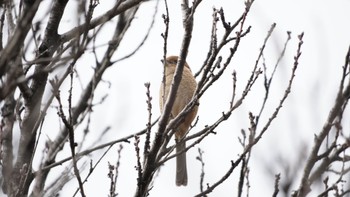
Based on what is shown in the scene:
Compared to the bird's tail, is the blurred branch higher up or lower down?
lower down

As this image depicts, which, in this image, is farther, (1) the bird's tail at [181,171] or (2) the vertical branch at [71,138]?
(1) the bird's tail at [181,171]

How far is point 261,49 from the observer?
374 centimetres

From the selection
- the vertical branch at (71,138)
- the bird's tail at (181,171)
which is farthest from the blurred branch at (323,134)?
the bird's tail at (181,171)

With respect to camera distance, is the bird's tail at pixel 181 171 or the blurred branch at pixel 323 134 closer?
the blurred branch at pixel 323 134

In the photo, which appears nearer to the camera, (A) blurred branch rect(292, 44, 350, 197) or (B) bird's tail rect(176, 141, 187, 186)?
(A) blurred branch rect(292, 44, 350, 197)

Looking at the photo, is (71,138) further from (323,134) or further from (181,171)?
(181,171)

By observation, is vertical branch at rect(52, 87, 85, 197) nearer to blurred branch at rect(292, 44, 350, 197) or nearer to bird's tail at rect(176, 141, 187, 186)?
blurred branch at rect(292, 44, 350, 197)

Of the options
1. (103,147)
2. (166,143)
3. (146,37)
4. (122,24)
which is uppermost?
(122,24)

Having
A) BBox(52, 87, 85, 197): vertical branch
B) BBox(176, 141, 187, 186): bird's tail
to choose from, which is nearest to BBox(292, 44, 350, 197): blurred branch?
BBox(52, 87, 85, 197): vertical branch

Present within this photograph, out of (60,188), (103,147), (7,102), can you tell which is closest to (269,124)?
(103,147)

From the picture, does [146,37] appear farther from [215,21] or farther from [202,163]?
[215,21]

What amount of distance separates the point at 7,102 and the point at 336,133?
7.84 ft

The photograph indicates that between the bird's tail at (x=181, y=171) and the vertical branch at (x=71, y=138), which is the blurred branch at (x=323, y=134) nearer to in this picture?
the vertical branch at (x=71, y=138)

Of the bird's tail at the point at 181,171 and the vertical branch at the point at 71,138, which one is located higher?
the bird's tail at the point at 181,171
